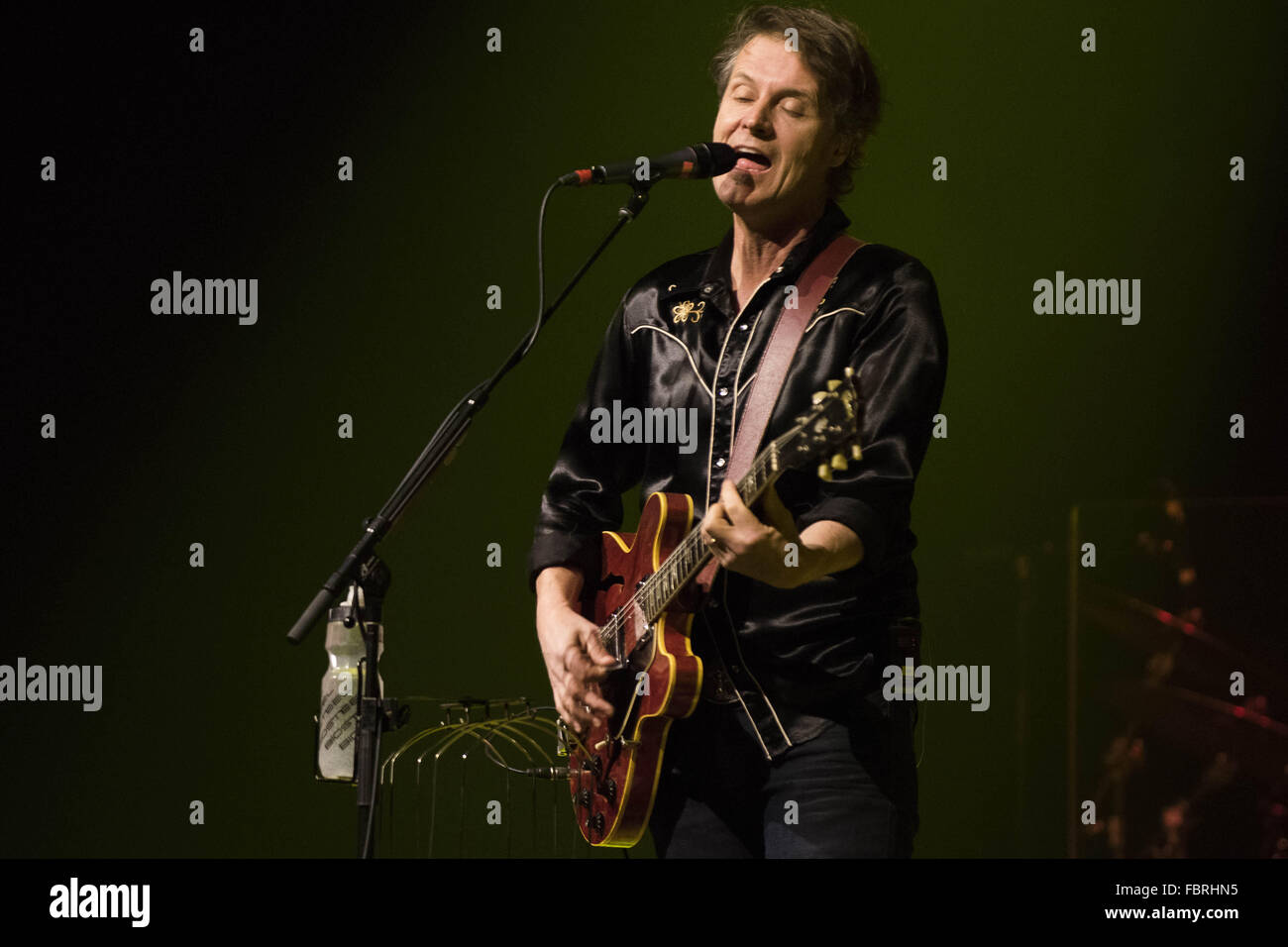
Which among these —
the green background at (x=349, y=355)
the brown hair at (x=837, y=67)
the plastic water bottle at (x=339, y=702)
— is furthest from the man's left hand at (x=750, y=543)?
the green background at (x=349, y=355)

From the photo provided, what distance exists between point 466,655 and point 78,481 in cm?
107

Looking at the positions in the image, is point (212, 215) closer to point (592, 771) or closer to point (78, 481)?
point (78, 481)

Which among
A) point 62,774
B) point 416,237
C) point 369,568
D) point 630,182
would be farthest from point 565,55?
point 62,774

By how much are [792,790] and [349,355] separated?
199 cm

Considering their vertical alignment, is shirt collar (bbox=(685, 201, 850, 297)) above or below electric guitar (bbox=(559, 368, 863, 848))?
above

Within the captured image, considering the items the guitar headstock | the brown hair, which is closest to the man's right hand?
the guitar headstock

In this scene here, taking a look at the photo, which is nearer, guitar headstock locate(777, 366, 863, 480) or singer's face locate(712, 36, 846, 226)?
guitar headstock locate(777, 366, 863, 480)

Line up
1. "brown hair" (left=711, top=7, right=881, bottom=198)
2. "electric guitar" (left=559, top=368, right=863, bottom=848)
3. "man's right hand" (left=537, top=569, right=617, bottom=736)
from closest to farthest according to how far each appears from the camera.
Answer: "electric guitar" (left=559, top=368, right=863, bottom=848) → "man's right hand" (left=537, top=569, right=617, bottom=736) → "brown hair" (left=711, top=7, right=881, bottom=198)

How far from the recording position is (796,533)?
6.77ft

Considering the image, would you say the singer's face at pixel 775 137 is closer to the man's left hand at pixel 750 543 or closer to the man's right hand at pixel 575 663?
the man's left hand at pixel 750 543

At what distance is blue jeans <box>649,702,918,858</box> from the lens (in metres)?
2.08

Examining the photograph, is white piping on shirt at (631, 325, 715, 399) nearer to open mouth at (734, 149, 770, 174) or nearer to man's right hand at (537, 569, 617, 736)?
open mouth at (734, 149, 770, 174)

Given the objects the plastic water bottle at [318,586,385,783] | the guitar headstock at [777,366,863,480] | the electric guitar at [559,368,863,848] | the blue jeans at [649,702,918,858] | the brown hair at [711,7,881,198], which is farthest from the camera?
the plastic water bottle at [318,586,385,783]

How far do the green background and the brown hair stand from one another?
3.27 feet
